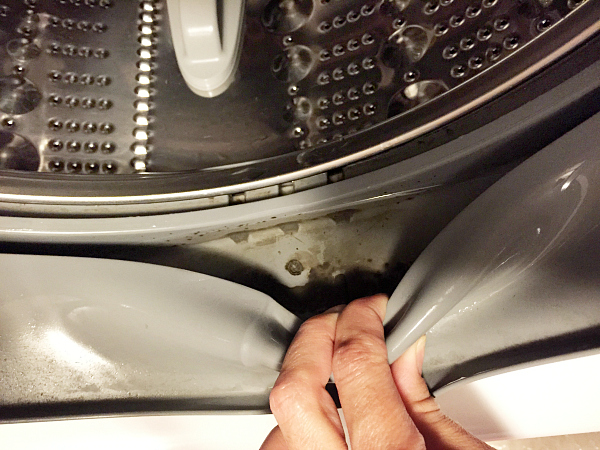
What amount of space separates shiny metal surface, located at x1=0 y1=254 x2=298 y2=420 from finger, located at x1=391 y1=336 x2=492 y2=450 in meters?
0.12

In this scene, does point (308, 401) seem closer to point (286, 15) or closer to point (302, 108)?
point (302, 108)

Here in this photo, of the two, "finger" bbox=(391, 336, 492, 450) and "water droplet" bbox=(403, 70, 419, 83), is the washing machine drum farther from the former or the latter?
"finger" bbox=(391, 336, 492, 450)

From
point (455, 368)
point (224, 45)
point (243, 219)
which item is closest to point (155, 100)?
point (224, 45)

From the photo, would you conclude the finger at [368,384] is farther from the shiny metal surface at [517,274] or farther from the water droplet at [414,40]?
the water droplet at [414,40]

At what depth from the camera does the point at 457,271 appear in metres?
0.38

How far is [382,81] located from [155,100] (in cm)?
32

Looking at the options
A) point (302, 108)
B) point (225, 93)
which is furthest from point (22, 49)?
point (302, 108)

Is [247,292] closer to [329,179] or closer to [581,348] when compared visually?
[329,179]

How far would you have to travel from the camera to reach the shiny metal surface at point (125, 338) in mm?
428

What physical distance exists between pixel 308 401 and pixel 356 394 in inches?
1.7

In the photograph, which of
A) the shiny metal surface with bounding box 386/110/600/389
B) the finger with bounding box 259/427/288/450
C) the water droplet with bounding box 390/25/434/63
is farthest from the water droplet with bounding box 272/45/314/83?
the finger with bounding box 259/427/288/450

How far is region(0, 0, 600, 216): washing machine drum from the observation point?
0.43m

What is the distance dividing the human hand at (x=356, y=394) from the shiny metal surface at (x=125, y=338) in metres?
0.06

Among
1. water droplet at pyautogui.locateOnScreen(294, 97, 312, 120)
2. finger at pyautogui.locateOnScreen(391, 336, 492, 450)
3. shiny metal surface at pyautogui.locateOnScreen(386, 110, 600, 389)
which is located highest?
water droplet at pyautogui.locateOnScreen(294, 97, 312, 120)
